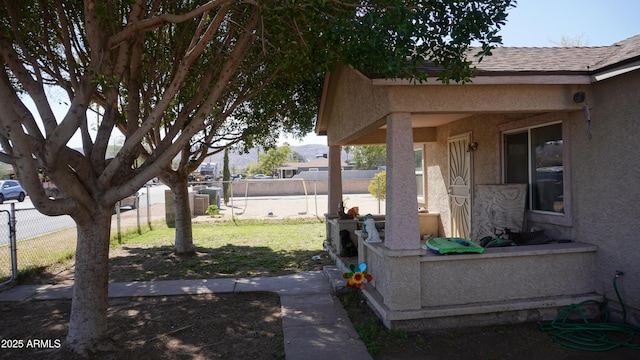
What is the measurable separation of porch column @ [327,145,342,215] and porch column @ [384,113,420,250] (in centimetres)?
501

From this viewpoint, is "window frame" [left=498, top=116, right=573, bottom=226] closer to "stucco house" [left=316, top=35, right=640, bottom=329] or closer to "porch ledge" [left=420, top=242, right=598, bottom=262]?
"stucco house" [left=316, top=35, right=640, bottom=329]

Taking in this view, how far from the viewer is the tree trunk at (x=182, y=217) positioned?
10.4m

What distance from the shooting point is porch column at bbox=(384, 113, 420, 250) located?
5145 mm

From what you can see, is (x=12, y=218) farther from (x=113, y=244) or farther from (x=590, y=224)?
(x=590, y=224)

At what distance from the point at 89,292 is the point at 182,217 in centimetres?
571

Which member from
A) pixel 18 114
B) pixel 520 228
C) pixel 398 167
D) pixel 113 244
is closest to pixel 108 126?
pixel 18 114

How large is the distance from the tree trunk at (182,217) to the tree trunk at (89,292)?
18.3 ft

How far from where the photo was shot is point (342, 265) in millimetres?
7727

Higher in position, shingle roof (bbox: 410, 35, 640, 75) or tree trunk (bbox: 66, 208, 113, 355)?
shingle roof (bbox: 410, 35, 640, 75)

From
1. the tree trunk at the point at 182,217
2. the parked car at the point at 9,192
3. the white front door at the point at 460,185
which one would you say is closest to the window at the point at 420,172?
the white front door at the point at 460,185

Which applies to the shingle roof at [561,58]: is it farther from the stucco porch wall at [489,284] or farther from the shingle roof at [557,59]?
the stucco porch wall at [489,284]

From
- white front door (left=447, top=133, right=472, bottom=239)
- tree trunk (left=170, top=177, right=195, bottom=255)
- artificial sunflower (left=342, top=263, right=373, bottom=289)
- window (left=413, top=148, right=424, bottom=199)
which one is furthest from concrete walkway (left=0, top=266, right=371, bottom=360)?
window (left=413, top=148, right=424, bottom=199)

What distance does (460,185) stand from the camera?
845 centimetres

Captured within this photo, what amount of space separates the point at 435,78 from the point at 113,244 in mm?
10735
